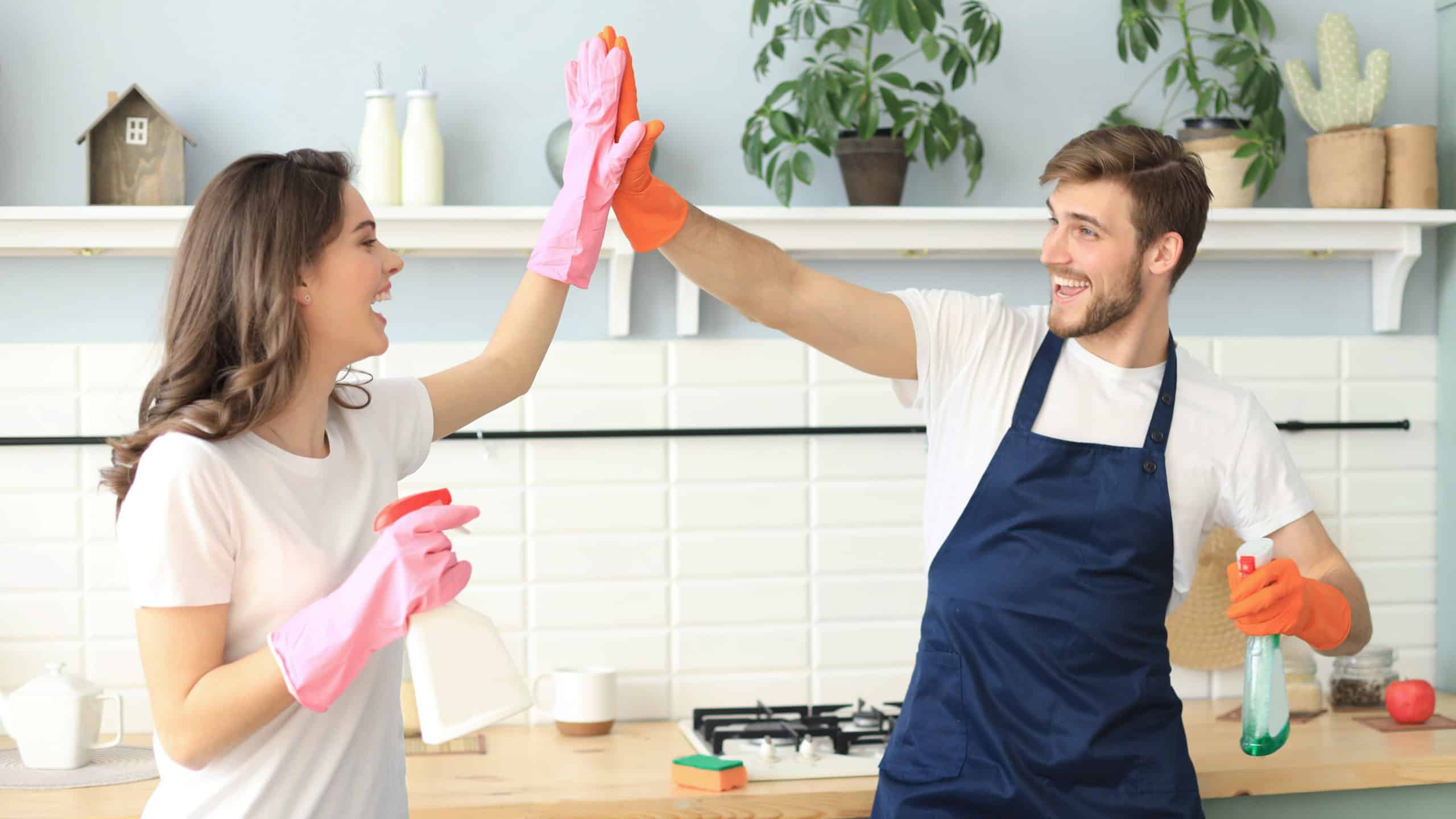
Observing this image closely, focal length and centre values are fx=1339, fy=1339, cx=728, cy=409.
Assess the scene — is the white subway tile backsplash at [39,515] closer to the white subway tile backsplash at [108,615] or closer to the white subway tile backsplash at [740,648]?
the white subway tile backsplash at [108,615]

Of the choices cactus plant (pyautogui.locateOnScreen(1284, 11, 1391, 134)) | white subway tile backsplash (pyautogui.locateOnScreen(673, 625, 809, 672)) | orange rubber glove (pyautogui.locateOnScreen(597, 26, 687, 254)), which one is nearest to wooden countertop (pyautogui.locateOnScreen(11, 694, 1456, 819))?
white subway tile backsplash (pyautogui.locateOnScreen(673, 625, 809, 672))

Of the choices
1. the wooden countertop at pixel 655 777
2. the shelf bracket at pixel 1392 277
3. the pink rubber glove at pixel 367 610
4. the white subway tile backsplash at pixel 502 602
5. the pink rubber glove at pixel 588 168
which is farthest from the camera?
the shelf bracket at pixel 1392 277

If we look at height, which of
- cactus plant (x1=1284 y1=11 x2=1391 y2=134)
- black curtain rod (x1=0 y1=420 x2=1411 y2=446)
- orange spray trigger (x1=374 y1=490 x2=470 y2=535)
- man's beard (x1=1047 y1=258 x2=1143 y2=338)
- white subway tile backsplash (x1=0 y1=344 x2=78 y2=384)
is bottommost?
orange spray trigger (x1=374 y1=490 x2=470 y2=535)

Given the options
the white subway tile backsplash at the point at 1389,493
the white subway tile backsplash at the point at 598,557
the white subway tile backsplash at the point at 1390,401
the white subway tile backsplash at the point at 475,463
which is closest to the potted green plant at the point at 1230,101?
the white subway tile backsplash at the point at 1390,401

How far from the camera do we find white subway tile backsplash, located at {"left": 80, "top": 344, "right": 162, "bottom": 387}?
2.30 metres

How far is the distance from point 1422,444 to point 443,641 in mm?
2184

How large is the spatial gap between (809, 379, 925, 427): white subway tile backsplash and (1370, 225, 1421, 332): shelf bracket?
93 cm

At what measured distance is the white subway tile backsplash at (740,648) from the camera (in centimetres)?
244

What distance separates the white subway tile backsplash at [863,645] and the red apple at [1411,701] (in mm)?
817

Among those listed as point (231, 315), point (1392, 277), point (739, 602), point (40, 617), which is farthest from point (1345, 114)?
point (40, 617)

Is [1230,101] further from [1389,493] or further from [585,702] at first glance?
[585,702]

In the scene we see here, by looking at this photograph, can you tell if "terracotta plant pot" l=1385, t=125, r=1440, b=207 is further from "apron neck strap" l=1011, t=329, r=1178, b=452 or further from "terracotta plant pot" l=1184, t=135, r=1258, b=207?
"apron neck strap" l=1011, t=329, r=1178, b=452

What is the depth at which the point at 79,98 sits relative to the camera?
229cm

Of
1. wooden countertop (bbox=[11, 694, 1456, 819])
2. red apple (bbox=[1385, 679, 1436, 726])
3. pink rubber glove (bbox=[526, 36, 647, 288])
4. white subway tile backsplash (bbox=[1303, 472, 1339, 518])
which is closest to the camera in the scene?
pink rubber glove (bbox=[526, 36, 647, 288])
